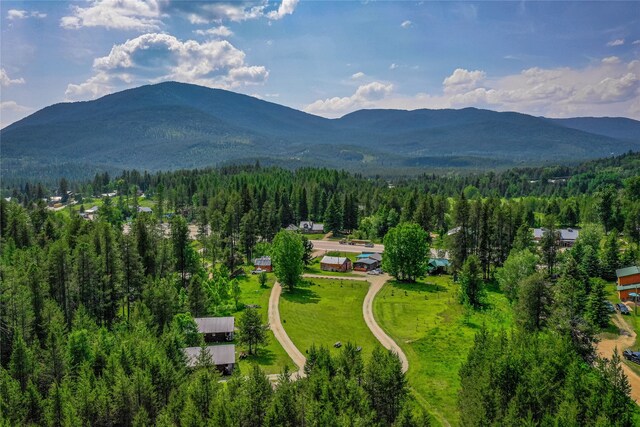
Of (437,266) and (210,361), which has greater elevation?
(210,361)

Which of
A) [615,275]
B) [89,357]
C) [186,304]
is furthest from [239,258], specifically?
[615,275]

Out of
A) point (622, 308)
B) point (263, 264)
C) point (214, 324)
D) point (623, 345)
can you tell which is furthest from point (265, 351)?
point (622, 308)

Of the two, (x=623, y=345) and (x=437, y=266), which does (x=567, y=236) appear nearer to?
(x=437, y=266)

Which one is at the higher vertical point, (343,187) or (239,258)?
(343,187)

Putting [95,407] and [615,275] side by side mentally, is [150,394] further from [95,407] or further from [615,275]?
[615,275]

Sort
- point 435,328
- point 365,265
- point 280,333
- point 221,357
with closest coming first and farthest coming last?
point 221,357
point 280,333
point 435,328
point 365,265

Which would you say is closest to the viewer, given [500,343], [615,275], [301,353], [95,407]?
[95,407]

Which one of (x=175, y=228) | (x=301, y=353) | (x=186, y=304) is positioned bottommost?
(x=301, y=353)
